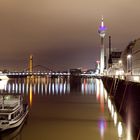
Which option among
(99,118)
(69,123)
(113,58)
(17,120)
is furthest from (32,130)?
(113,58)

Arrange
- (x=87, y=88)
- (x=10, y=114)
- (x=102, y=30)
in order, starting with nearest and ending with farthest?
(x=10, y=114) < (x=87, y=88) < (x=102, y=30)

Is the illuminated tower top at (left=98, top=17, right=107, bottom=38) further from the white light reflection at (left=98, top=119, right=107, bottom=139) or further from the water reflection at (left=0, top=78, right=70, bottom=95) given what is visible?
the white light reflection at (left=98, top=119, right=107, bottom=139)

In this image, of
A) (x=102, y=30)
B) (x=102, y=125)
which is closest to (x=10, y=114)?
(x=102, y=125)

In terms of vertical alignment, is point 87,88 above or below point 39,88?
below

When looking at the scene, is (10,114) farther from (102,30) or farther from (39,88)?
(102,30)

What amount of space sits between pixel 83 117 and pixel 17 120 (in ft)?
33.7

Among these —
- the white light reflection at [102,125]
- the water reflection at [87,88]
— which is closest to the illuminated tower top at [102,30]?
the water reflection at [87,88]

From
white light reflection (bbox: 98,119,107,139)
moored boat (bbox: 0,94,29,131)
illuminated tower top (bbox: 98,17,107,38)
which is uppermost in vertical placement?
illuminated tower top (bbox: 98,17,107,38)

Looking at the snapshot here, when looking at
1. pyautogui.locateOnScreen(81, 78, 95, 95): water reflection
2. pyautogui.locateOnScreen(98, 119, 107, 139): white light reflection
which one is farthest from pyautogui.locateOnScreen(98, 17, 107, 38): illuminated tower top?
pyautogui.locateOnScreen(98, 119, 107, 139): white light reflection

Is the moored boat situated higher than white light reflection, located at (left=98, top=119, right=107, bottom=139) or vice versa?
the moored boat

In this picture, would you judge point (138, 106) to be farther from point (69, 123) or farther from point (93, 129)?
point (69, 123)

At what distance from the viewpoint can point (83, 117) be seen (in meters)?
33.0

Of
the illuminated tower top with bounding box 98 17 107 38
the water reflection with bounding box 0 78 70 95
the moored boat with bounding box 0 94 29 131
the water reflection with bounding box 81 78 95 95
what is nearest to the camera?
the moored boat with bounding box 0 94 29 131

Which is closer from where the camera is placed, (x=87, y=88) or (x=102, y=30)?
(x=87, y=88)
